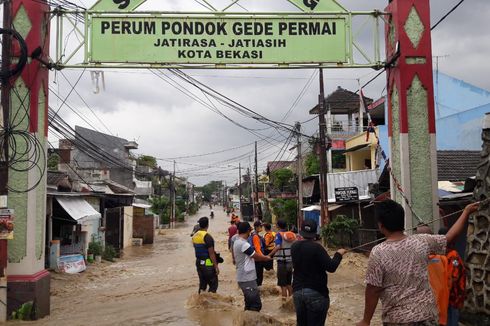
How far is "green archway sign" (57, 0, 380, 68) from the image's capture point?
8820mm

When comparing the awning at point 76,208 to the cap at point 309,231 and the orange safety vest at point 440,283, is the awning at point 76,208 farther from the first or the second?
the orange safety vest at point 440,283

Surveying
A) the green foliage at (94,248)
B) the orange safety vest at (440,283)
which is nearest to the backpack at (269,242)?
the orange safety vest at (440,283)

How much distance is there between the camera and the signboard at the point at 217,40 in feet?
28.9

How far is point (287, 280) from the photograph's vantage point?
9984 millimetres

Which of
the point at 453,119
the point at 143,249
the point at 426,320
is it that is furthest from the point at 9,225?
the point at 143,249

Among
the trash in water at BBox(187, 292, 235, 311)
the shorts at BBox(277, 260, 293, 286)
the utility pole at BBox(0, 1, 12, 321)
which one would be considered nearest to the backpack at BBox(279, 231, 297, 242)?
the shorts at BBox(277, 260, 293, 286)

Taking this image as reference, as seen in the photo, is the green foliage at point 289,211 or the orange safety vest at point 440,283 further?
the green foliage at point 289,211

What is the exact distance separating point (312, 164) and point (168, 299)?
84.3ft

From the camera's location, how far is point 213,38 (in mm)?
8922

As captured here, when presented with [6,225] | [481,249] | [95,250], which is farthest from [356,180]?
[6,225]

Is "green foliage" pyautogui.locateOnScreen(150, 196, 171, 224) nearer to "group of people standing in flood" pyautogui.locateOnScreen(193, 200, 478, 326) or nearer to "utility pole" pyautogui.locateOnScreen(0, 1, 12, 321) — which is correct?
"utility pole" pyautogui.locateOnScreen(0, 1, 12, 321)

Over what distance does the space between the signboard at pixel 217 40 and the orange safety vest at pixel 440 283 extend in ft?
16.0

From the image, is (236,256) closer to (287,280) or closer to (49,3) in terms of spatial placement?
(287,280)

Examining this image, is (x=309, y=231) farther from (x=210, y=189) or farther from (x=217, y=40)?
(x=210, y=189)
